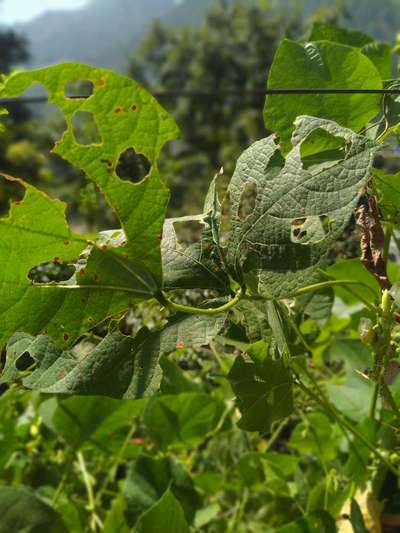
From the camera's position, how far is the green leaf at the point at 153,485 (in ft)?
1.81

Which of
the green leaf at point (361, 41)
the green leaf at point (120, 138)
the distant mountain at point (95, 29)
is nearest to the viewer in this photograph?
the green leaf at point (120, 138)

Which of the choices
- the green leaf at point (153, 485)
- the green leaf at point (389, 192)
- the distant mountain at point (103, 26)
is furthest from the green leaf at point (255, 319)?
the distant mountain at point (103, 26)

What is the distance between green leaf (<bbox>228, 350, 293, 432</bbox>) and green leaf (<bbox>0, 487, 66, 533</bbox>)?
233mm

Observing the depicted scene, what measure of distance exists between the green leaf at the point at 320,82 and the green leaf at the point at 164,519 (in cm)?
26

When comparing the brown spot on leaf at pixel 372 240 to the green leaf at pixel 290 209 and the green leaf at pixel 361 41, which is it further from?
the green leaf at pixel 361 41

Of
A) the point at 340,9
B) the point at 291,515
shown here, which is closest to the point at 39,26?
the point at 340,9

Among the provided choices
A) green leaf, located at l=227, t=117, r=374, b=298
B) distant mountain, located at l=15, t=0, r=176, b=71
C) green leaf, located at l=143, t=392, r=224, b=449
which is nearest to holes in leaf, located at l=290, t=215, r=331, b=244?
green leaf, located at l=227, t=117, r=374, b=298

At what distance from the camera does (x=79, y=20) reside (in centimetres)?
7512

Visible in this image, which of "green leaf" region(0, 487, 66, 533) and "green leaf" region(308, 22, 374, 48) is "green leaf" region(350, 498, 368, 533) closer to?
"green leaf" region(0, 487, 66, 533)

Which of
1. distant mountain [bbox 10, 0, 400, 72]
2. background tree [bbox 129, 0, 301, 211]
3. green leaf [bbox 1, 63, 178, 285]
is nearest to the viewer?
green leaf [bbox 1, 63, 178, 285]

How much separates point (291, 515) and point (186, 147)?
53.2ft

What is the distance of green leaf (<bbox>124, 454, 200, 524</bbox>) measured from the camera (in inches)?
21.7

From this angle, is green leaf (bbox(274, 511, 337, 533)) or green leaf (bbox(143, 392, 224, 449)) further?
green leaf (bbox(143, 392, 224, 449))

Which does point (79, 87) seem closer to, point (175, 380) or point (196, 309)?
point (175, 380)
